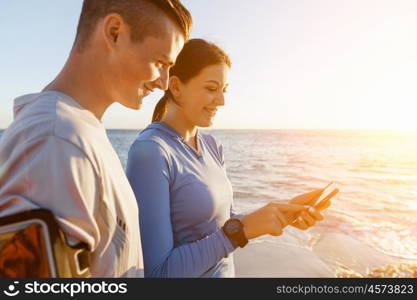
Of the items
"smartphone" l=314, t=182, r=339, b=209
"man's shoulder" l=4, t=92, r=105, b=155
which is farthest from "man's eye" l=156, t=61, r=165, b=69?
"smartphone" l=314, t=182, r=339, b=209

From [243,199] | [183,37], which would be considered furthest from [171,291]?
[243,199]

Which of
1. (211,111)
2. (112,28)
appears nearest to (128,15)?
(112,28)

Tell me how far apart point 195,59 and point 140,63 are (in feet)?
3.52

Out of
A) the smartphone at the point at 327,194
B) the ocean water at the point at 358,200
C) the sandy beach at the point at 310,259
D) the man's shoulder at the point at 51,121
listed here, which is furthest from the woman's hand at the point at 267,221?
the sandy beach at the point at 310,259

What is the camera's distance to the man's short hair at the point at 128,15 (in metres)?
1.20

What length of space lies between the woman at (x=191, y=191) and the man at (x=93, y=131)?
48 cm

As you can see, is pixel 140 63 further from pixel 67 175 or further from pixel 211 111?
pixel 211 111

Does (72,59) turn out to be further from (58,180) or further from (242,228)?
(242,228)

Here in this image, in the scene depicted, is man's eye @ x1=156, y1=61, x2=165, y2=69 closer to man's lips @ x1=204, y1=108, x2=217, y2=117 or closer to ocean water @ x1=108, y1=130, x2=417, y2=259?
man's lips @ x1=204, y1=108, x2=217, y2=117

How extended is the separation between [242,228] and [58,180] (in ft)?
4.04

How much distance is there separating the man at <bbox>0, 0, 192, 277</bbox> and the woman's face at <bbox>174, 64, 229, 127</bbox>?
2.50ft

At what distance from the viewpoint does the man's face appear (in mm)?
1205

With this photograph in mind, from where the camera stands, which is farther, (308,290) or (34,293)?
(308,290)

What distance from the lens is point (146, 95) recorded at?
1456mm
